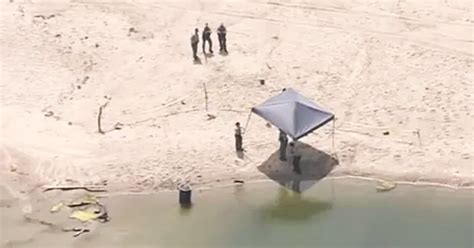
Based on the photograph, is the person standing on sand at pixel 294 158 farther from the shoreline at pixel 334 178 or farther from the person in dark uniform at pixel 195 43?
the person in dark uniform at pixel 195 43

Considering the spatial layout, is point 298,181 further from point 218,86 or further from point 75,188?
point 75,188

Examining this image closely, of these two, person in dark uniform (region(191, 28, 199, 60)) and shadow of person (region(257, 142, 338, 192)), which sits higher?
person in dark uniform (region(191, 28, 199, 60))

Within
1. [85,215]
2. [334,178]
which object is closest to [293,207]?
[334,178]

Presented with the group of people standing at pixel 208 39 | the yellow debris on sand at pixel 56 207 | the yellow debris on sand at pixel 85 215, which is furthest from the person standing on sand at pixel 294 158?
the yellow debris on sand at pixel 56 207

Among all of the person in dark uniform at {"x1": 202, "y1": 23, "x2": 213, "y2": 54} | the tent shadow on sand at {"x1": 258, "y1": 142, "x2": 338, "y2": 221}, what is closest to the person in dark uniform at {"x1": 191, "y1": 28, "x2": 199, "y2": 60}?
the person in dark uniform at {"x1": 202, "y1": 23, "x2": 213, "y2": 54}

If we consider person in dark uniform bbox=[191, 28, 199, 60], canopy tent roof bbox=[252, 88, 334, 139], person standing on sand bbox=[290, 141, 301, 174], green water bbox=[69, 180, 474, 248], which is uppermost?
person in dark uniform bbox=[191, 28, 199, 60]

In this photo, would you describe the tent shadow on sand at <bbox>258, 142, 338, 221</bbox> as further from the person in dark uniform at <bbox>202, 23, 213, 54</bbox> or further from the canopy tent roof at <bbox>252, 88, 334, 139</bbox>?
the person in dark uniform at <bbox>202, 23, 213, 54</bbox>

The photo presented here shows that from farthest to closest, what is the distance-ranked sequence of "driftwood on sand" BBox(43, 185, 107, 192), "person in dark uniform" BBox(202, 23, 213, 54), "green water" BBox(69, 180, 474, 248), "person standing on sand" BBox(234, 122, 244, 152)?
"person in dark uniform" BBox(202, 23, 213, 54) < "person standing on sand" BBox(234, 122, 244, 152) < "driftwood on sand" BBox(43, 185, 107, 192) < "green water" BBox(69, 180, 474, 248)
